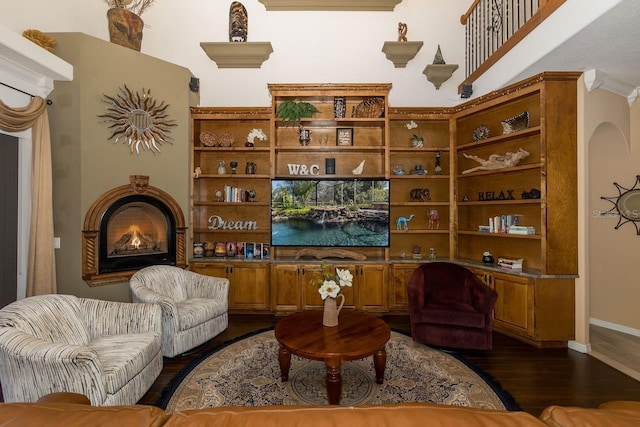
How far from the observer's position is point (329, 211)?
4668 mm

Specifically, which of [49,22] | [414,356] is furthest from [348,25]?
[414,356]

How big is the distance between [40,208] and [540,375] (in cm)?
547

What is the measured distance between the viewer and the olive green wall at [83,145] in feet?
12.1

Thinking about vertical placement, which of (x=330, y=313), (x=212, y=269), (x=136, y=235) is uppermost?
(x=136, y=235)

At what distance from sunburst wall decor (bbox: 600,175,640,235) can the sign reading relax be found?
5.11m

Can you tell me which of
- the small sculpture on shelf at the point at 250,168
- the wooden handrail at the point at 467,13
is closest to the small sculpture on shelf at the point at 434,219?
the small sculpture on shelf at the point at 250,168

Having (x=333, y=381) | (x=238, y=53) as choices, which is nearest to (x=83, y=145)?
(x=238, y=53)

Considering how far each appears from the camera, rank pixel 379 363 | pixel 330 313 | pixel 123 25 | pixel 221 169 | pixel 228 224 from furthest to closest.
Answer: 1. pixel 228 224
2. pixel 221 169
3. pixel 123 25
4. pixel 330 313
5. pixel 379 363

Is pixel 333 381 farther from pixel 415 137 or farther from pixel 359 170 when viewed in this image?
pixel 415 137

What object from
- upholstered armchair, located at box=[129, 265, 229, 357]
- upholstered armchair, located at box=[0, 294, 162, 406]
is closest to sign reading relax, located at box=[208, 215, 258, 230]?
upholstered armchair, located at box=[129, 265, 229, 357]

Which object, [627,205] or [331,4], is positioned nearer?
[627,205]

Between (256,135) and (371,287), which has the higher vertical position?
(256,135)

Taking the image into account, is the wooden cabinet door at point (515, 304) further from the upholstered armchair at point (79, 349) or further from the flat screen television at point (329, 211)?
the upholstered armchair at point (79, 349)

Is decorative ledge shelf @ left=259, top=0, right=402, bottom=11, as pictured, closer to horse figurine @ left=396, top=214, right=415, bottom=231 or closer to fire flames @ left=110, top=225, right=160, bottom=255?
horse figurine @ left=396, top=214, right=415, bottom=231
